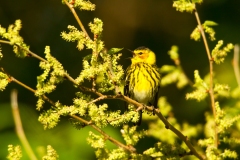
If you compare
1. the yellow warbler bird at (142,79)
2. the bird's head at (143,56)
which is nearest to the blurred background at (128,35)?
the yellow warbler bird at (142,79)

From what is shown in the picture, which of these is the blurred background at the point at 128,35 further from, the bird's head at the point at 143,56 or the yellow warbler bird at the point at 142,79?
the bird's head at the point at 143,56

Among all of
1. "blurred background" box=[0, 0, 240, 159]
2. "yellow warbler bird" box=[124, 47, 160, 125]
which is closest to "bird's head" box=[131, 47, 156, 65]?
"yellow warbler bird" box=[124, 47, 160, 125]

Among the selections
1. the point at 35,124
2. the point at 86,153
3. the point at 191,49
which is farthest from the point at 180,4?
the point at 191,49

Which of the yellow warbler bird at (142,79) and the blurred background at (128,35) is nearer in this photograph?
the yellow warbler bird at (142,79)

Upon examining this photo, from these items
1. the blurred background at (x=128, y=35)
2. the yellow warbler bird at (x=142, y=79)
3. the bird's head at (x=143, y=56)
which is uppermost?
the blurred background at (x=128, y=35)

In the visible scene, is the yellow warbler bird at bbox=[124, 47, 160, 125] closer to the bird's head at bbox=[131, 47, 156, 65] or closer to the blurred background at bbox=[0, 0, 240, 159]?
the bird's head at bbox=[131, 47, 156, 65]

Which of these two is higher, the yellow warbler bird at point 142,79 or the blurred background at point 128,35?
the blurred background at point 128,35

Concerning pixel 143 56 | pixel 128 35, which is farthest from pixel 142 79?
pixel 128 35

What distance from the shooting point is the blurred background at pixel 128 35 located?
4.05 metres

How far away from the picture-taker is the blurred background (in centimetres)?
405

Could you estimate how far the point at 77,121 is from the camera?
1815 mm

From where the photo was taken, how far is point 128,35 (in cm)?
504

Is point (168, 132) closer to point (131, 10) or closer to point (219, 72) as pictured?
point (219, 72)

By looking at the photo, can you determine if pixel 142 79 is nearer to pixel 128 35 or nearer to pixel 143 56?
pixel 143 56
